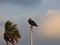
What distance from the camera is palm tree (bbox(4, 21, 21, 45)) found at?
146 ft

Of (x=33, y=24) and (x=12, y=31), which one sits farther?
(x=12, y=31)

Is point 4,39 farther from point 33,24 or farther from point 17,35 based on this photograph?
point 33,24

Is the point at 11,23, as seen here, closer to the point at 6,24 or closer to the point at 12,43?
the point at 6,24

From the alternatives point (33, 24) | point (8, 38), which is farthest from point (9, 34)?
point (33, 24)

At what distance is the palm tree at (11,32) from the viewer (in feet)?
146

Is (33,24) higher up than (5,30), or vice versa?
(5,30)

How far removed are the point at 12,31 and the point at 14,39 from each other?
1.48 meters

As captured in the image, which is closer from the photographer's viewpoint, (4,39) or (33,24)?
(33,24)

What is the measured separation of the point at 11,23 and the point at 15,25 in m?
0.73

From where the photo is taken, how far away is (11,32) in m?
45.0

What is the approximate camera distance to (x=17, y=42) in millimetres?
44500

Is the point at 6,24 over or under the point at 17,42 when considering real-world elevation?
over

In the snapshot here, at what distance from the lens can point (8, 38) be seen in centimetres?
4438

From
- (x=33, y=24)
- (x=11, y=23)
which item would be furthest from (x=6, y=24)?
(x=33, y=24)
